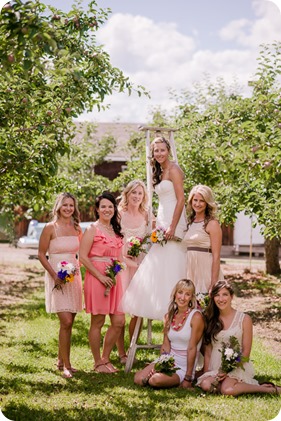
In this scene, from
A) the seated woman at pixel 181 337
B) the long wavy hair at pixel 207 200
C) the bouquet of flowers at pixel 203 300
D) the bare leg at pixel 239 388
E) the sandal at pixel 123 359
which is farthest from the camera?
the sandal at pixel 123 359

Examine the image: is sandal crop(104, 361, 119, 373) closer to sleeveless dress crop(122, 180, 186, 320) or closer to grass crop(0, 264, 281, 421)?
grass crop(0, 264, 281, 421)

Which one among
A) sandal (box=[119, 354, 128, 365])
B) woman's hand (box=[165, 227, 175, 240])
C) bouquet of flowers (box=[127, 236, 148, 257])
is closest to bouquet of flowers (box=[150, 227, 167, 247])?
woman's hand (box=[165, 227, 175, 240])

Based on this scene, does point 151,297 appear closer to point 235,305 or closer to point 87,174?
point 235,305

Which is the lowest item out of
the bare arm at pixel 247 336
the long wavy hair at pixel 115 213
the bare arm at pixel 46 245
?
the bare arm at pixel 247 336

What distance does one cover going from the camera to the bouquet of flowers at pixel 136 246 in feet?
20.1

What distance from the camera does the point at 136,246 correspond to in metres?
6.14

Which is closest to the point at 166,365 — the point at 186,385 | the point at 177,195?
the point at 186,385

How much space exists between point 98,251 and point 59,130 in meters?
1.21

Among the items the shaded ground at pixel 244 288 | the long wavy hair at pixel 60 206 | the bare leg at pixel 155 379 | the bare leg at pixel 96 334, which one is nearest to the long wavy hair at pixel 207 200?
the long wavy hair at pixel 60 206

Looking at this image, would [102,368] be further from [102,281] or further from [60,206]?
[60,206]

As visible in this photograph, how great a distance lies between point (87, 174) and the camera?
19.4m

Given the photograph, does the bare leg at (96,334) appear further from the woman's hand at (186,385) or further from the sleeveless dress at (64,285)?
the woman's hand at (186,385)

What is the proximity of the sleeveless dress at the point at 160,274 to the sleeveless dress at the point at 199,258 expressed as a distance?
0.08 m

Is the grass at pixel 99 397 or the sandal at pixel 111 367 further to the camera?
the sandal at pixel 111 367
